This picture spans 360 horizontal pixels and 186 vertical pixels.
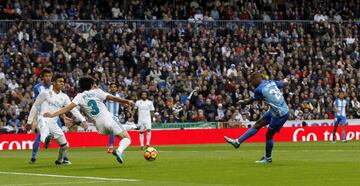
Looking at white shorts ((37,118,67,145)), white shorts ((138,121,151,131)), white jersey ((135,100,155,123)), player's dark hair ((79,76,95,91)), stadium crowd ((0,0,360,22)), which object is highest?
stadium crowd ((0,0,360,22))

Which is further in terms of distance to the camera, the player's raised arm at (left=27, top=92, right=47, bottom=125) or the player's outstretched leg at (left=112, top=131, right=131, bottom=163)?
the player's raised arm at (left=27, top=92, right=47, bottom=125)

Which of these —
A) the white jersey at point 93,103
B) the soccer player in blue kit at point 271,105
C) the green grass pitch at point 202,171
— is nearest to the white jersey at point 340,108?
the green grass pitch at point 202,171

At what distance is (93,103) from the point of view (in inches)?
847

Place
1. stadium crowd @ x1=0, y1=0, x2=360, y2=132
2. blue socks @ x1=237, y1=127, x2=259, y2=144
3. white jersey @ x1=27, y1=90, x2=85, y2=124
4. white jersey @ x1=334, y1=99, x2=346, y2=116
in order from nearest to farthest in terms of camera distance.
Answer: blue socks @ x1=237, y1=127, x2=259, y2=144, white jersey @ x1=27, y1=90, x2=85, y2=124, white jersey @ x1=334, y1=99, x2=346, y2=116, stadium crowd @ x1=0, y1=0, x2=360, y2=132

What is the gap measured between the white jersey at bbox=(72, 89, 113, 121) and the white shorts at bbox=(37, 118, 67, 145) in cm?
120

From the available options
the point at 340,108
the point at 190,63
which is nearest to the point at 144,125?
the point at 340,108

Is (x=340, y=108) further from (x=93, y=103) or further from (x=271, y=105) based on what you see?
(x=93, y=103)

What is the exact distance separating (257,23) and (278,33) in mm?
1314

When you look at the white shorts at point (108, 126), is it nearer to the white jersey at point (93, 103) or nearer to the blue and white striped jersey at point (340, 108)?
the white jersey at point (93, 103)

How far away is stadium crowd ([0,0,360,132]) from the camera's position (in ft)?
141

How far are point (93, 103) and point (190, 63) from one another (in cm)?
2604

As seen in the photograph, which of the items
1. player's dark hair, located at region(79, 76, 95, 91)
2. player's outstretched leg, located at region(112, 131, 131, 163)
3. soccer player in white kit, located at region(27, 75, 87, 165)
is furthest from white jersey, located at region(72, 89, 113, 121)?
soccer player in white kit, located at region(27, 75, 87, 165)

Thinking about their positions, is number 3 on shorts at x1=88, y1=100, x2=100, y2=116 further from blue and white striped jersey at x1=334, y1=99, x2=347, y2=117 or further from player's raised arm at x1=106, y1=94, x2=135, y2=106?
blue and white striped jersey at x1=334, y1=99, x2=347, y2=117

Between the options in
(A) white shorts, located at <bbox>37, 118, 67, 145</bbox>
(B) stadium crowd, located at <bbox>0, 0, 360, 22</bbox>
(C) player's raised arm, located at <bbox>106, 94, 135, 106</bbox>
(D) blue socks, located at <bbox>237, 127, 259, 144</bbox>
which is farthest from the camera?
(B) stadium crowd, located at <bbox>0, 0, 360, 22</bbox>
